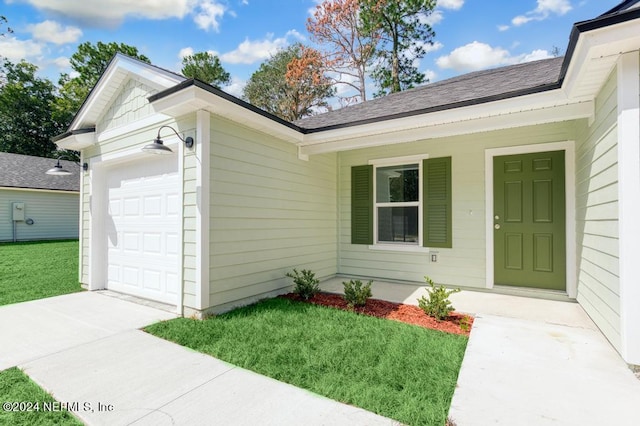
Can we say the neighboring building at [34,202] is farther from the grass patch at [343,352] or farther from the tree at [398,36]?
the tree at [398,36]

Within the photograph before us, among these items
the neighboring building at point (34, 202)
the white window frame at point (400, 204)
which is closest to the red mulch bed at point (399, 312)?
the white window frame at point (400, 204)

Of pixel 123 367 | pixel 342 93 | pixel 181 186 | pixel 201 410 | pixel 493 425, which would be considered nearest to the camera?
pixel 493 425

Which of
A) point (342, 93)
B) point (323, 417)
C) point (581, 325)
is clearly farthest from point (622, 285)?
point (342, 93)

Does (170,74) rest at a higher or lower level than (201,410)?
higher

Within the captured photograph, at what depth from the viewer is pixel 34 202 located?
1309 cm

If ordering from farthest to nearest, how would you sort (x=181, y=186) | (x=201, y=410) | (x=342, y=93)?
(x=342, y=93)
(x=181, y=186)
(x=201, y=410)

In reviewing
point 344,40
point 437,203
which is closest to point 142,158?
point 437,203

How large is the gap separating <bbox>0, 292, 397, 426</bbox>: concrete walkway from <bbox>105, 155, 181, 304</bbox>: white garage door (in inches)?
34.9

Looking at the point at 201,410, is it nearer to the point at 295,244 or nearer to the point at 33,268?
the point at 295,244

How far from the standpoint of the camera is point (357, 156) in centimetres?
591

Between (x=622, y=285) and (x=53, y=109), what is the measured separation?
102 feet

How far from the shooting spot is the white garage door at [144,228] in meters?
4.14

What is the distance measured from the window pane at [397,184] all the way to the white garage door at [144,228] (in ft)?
11.5

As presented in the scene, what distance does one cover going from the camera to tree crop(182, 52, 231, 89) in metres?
20.1
